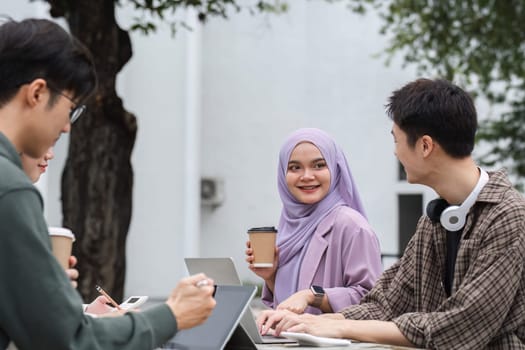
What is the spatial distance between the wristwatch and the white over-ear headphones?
80 cm

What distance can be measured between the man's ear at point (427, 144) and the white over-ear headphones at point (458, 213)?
0.17 metres

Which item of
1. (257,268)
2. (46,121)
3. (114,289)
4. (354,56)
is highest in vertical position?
(354,56)

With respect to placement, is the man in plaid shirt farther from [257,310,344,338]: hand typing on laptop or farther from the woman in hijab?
the woman in hijab

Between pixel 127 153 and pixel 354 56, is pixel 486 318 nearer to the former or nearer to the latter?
pixel 127 153

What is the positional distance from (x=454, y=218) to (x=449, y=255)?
0.18 metres

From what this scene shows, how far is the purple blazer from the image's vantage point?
3684mm

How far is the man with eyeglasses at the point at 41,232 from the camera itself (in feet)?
6.08

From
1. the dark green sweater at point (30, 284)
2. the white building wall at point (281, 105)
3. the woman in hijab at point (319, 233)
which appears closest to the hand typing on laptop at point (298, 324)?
the woman in hijab at point (319, 233)

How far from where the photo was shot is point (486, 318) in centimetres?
266

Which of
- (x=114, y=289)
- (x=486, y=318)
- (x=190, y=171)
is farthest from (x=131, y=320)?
(x=190, y=171)

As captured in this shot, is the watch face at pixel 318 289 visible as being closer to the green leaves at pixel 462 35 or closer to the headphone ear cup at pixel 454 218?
the headphone ear cup at pixel 454 218

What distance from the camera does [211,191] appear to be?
15.9 metres

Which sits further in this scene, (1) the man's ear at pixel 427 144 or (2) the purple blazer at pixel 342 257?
(2) the purple blazer at pixel 342 257

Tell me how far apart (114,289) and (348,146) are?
30.9 feet
